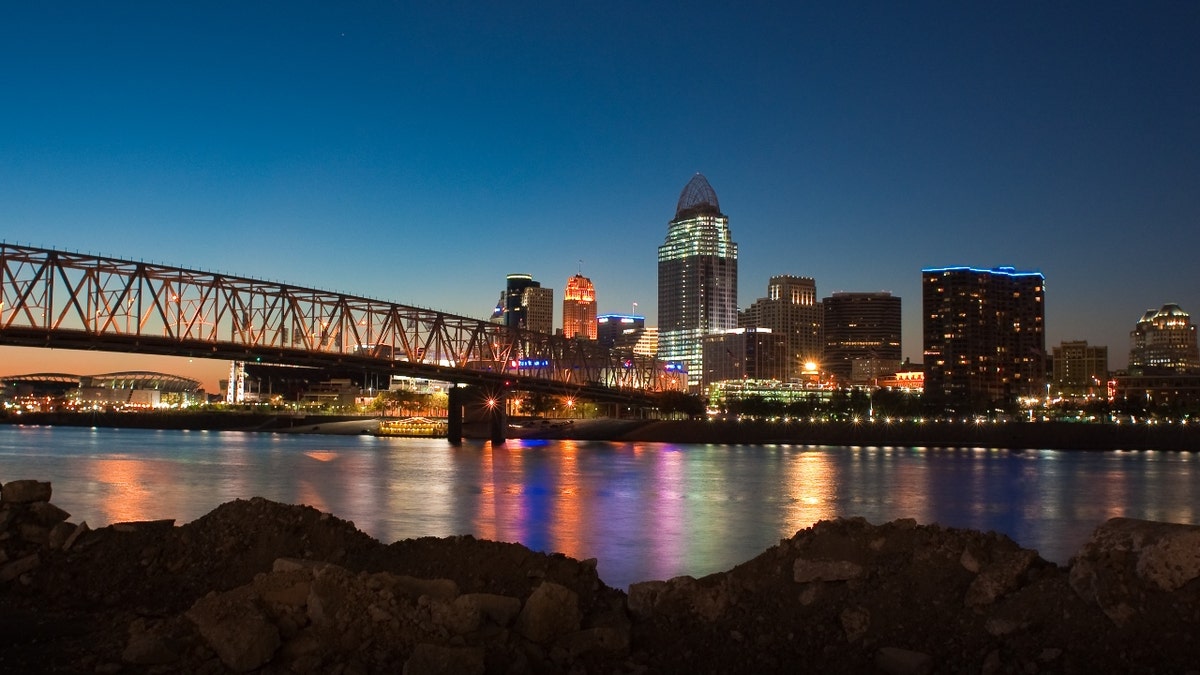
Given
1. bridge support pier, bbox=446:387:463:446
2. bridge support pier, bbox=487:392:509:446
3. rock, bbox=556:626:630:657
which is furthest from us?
bridge support pier, bbox=446:387:463:446

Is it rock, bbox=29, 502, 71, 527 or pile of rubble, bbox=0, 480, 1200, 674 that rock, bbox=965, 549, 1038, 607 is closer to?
pile of rubble, bbox=0, 480, 1200, 674

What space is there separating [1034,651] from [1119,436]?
14794cm

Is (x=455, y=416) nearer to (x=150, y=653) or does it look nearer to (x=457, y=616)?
(x=150, y=653)

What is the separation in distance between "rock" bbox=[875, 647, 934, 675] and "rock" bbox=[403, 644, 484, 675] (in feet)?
→ 13.1

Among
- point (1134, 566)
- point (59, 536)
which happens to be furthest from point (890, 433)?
point (1134, 566)

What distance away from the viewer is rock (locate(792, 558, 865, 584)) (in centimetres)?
1142

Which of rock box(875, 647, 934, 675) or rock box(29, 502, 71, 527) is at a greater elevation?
rock box(29, 502, 71, 527)

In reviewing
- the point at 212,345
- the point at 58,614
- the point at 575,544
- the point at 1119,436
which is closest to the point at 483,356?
the point at 212,345

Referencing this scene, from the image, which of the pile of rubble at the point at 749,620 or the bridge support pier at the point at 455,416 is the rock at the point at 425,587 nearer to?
the pile of rubble at the point at 749,620

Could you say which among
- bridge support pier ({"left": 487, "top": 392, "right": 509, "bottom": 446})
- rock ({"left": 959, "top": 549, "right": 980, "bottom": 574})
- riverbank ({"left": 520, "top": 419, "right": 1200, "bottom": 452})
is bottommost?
riverbank ({"left": 520, "top": 419, "right": 1200, "bottom": 452})

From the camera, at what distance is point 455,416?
135250 mm

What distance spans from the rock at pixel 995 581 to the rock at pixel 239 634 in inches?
289

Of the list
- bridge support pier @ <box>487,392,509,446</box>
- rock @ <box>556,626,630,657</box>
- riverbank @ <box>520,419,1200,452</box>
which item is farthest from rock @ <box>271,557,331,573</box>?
riverbank @ <box>520,419,1200,452</box>

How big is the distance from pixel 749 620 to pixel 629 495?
38.1 metres
